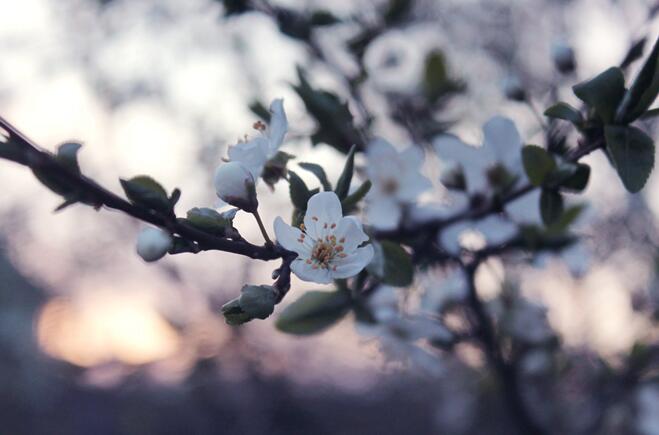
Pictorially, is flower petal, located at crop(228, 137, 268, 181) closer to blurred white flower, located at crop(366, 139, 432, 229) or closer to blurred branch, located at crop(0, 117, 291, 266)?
blurred branch, located at crop(0, 117, 291, 266)

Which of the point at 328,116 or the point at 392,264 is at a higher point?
the point at 328,116

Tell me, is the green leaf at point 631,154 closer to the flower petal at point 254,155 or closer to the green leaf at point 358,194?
the green leaf at point 358,194

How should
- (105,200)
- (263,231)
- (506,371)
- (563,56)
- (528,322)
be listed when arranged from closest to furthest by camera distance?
(105,200), (263,231), (563,56), (506,371), (528,322)

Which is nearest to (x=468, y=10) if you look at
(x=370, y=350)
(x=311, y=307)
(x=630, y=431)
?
(x=630, y=431)

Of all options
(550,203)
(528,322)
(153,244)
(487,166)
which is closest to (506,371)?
(528,322)

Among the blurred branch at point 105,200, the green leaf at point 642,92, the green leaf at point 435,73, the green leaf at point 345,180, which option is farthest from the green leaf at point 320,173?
the green leaf at point 435,73

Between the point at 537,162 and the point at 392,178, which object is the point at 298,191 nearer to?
the point at 537,162

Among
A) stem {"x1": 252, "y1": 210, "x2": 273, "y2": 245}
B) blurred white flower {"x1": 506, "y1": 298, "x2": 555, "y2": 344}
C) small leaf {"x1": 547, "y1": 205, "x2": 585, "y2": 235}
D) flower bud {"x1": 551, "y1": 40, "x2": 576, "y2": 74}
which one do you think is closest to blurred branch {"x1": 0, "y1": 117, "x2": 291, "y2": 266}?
stem {"x1": 252, "y1": 210, "x2": 273, "y2": 245}
